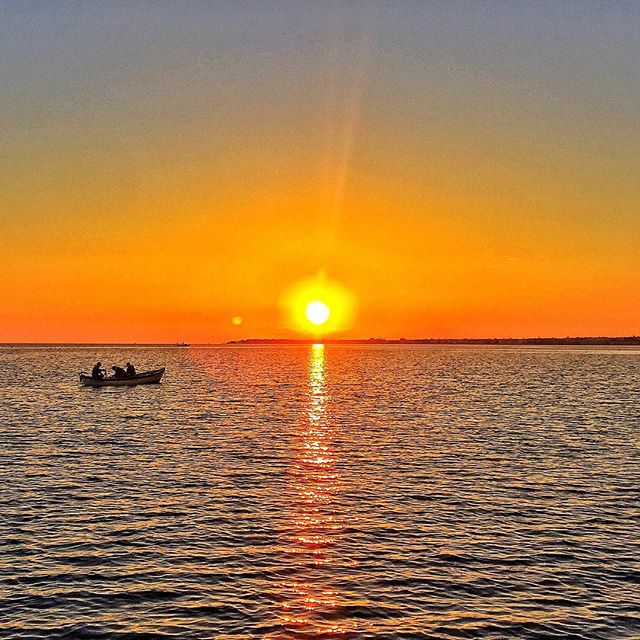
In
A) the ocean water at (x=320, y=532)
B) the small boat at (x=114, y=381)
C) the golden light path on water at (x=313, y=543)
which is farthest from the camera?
the small boat at (x=114, y=381)

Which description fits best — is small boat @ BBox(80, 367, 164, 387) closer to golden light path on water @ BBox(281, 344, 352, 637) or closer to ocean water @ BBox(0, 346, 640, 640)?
ocean water @ BBox(0, 346, 640, 640)

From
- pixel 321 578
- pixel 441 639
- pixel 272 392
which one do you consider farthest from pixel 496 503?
pixel 272 392

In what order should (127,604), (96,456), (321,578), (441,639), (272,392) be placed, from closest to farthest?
(441,639)
(127,604)
(321,578)
(96,456)
(272,392)

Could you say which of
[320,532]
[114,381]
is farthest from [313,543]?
[114,381]

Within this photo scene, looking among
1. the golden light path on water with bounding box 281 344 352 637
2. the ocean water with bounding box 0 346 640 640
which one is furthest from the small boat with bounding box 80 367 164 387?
the golden light path on water with bounding box 281 344 352 637

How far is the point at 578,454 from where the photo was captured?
37875 mm

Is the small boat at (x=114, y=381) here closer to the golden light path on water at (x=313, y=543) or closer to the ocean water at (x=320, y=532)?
the ocean water at (x=320, y=532)

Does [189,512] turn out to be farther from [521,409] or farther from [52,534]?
[521,409]

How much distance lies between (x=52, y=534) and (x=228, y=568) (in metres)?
7.20

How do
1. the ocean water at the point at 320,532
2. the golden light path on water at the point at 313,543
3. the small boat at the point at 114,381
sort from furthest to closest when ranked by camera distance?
1. the small boat at the point at 114,381
2. the ocean water at the point at 320,532
3. the golden light path on water at the point at 313,543

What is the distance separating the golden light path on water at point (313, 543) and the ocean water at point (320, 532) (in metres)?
0.07

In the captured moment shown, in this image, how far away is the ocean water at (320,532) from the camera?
52.5 ft

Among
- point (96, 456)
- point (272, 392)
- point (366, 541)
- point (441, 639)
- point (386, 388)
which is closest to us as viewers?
point (441, 639)

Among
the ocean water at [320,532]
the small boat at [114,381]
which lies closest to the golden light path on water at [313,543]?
the ocean water at [320,532]
